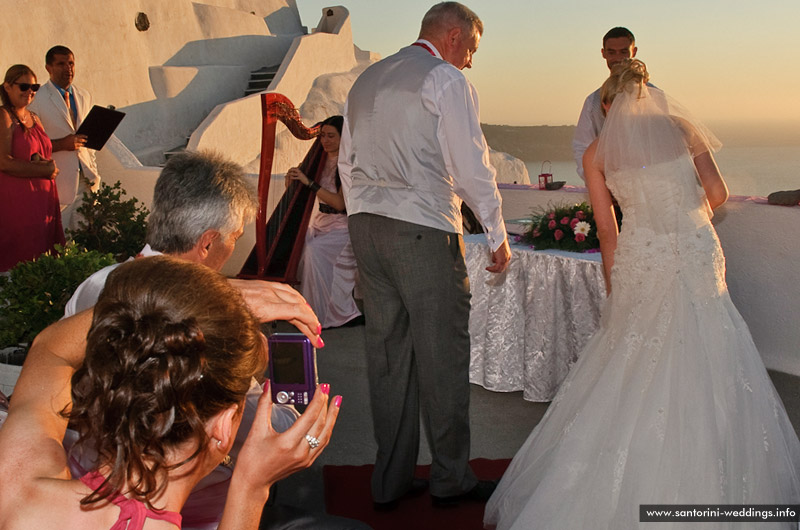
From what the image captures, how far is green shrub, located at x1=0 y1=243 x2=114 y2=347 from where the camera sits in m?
2.93

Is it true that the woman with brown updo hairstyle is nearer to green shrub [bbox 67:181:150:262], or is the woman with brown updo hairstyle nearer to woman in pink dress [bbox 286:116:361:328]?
green shrub [bbox 67:181:150:262]

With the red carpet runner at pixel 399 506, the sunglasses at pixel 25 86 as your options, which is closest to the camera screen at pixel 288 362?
the red carpet runner at pixel 399 506

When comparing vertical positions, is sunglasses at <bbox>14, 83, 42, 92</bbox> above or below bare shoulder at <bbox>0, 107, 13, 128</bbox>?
above

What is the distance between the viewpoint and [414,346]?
2959mm

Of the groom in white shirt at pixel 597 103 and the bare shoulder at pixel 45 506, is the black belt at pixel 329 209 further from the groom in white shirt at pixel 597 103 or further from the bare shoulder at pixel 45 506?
the bare shoulder at pixel 45 506

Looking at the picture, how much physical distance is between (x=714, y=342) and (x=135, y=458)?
2.10m

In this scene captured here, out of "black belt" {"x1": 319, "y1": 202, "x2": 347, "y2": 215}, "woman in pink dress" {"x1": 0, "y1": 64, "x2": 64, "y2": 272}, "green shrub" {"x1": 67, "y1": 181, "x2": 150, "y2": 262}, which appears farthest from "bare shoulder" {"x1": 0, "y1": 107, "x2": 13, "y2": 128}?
"black belt" {"x1": 319, "y1": 202, "x2": 347, "y2": 215}

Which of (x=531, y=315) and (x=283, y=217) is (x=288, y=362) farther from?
(x=283, y=217)

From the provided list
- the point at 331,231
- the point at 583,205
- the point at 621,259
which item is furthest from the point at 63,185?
the point at 621,259

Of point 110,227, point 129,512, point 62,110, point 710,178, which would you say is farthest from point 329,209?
point 129,512

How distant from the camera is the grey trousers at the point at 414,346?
113 inches

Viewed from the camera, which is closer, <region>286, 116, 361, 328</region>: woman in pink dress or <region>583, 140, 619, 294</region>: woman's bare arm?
<region>583, 140, 619, 294</region>: woman's bare arm

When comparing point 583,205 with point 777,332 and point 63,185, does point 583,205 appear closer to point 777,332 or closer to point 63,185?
point 777,332

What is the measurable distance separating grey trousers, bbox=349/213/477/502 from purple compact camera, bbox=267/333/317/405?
109 cm
